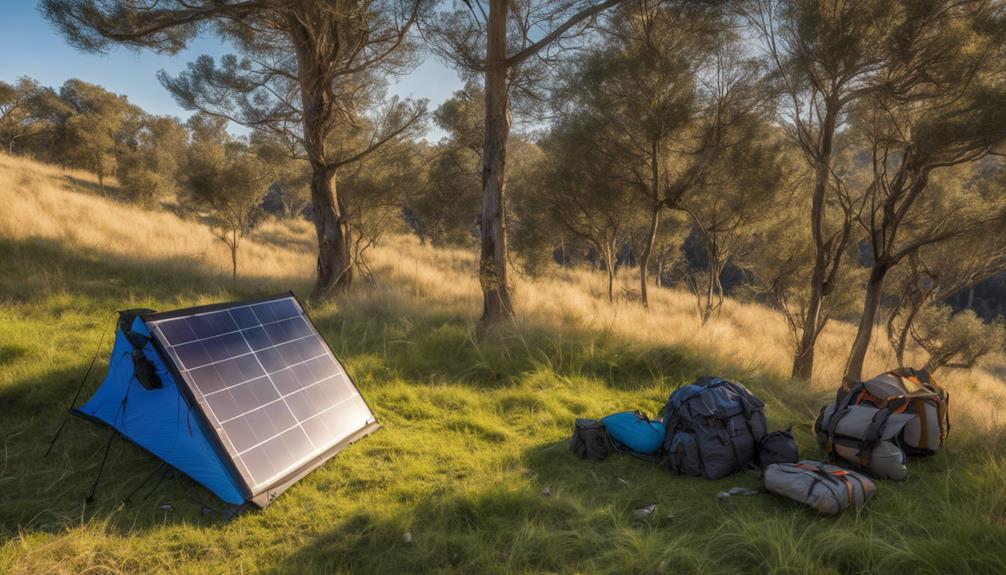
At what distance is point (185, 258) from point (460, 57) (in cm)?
923

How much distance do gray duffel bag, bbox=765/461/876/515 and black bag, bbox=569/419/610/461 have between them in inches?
56.4

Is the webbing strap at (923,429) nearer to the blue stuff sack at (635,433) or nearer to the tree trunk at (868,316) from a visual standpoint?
the blue stuff sack at (635,433)

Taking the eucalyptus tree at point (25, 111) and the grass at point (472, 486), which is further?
the eucalyptus tree at point (25, 111)

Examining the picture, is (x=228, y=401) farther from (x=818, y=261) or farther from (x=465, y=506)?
(x=818, y=261)

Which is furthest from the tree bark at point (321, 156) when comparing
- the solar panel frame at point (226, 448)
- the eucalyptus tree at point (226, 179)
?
the solar panel frame at point (226, 448)

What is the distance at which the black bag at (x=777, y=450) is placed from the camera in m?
4.33

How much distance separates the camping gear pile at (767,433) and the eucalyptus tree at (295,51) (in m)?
A: 7.22

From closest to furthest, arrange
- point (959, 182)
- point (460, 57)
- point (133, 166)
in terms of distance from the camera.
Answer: point (460, 57)
point (959, 182)
point (133, 166)

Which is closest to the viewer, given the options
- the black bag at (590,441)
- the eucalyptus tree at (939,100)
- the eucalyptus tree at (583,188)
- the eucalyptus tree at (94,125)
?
the black bag at (590,441)

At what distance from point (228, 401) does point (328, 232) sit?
688 cm

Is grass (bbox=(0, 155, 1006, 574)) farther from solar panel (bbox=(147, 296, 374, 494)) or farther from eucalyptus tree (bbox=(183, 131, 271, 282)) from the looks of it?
eucalyptus tree (bbox=(183, 131, 271, 282))

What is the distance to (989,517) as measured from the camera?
329cm

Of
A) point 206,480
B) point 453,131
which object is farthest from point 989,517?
point 453,131

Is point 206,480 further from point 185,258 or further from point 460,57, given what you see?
point 185,258
